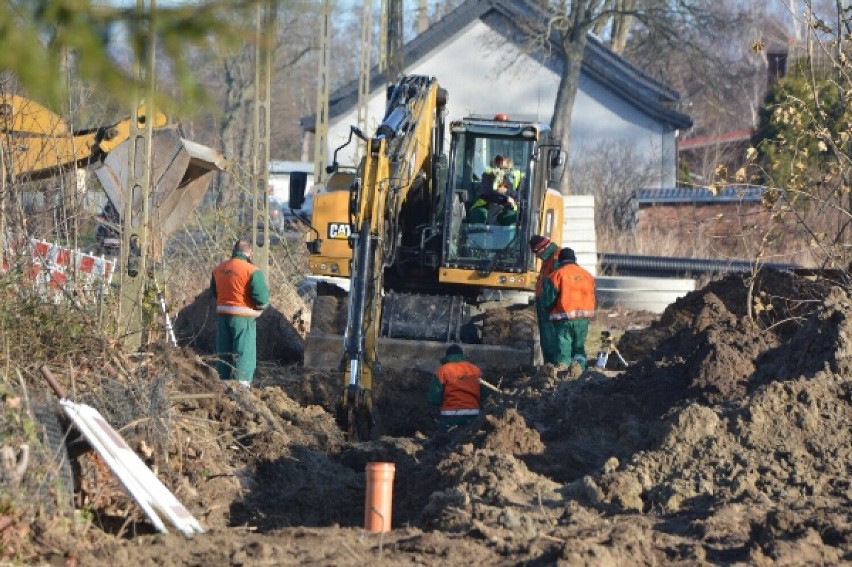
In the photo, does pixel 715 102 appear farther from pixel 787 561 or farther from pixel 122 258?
pixel 787 561

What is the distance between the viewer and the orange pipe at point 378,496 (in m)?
8.02

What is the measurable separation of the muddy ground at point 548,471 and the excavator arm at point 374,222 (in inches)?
16.0

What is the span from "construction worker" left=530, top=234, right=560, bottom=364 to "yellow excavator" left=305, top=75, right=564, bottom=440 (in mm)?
288

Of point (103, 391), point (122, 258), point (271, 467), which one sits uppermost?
point (122, 258)

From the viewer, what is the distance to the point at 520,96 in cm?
4391

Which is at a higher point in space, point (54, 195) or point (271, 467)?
point (54, 195)

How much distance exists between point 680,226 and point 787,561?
2921 cm

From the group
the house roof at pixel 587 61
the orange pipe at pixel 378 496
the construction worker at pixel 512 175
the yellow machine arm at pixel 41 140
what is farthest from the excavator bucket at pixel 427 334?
the house roof at pixel 587 61

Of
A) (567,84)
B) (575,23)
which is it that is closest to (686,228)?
(567,84)

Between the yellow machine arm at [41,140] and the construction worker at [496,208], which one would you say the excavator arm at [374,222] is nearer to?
the construction worker at [496,208]

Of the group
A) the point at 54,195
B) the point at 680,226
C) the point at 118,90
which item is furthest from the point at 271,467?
the point at 680,226

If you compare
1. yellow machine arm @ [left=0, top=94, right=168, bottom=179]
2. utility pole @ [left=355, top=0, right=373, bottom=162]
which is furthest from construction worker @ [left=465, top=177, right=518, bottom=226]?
utility pole @ [left=355, top=0, right=373, bottom=162]

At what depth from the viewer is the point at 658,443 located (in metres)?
9.16

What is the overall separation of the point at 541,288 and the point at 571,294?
0.40m
